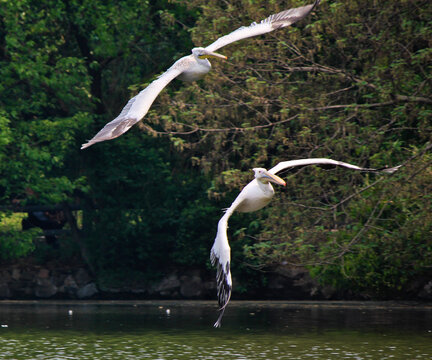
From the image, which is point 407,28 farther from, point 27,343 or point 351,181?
point 27,343

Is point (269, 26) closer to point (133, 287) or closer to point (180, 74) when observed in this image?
point (180, 74)

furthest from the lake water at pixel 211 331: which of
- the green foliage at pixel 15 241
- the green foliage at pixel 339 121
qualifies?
the green foliage at pixel 15 241

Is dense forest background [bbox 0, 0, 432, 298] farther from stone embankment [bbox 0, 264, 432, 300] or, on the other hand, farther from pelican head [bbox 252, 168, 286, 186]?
pelican head [bbox 252, 168, 286, 186]

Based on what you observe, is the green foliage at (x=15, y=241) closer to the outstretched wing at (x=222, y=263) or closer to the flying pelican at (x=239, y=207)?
the flying pelican at (x=239, y=207)

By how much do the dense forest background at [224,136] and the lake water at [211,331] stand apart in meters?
1.23

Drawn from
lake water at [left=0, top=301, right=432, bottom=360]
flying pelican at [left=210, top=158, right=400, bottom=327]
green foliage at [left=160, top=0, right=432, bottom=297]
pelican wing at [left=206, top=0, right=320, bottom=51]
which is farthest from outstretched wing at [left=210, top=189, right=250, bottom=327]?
green foliage at [left=160, top=0, right=432, bottom=297]

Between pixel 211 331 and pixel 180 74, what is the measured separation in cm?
896

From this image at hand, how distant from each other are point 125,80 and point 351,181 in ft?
37.3

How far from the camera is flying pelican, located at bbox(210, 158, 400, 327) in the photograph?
1029cm

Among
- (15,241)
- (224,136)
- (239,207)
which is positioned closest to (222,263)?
(239,207)

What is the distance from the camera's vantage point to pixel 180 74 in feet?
41.3

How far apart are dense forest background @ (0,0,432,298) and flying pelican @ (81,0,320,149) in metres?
4.24

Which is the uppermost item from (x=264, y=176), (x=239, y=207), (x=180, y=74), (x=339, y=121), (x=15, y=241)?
(x=339, y=121)

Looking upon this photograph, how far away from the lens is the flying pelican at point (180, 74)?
1025 cm
